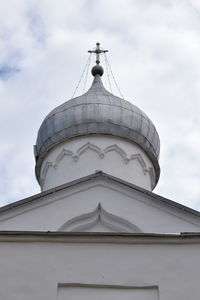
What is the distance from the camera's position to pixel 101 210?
25.0 feet

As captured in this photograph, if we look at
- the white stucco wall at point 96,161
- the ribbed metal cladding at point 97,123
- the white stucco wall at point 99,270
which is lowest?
the white stucco wall at point 99,270

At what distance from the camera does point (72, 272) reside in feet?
18.1

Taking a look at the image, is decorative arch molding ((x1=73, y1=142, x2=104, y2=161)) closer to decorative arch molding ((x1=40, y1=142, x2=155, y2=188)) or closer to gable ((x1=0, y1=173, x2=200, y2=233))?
decorative arch molding ((x1=40, y1=142, x2=155, y2=188))

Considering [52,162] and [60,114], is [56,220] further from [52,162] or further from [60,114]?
[60,114]

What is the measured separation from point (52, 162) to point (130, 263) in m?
3.83

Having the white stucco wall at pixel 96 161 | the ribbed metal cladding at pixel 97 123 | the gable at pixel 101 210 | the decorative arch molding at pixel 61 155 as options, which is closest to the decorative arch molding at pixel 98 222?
the gable at pixel 101 210

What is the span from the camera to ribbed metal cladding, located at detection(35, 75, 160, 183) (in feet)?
30.3

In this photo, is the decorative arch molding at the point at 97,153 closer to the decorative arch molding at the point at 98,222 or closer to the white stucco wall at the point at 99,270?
the decorative arch molding at the point at 98,222

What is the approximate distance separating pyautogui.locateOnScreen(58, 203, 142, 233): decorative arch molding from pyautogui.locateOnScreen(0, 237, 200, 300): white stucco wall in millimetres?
1805

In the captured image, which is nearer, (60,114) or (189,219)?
(189,219)

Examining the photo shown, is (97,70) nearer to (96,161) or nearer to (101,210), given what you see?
(96,161)

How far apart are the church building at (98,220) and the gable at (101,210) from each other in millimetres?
11

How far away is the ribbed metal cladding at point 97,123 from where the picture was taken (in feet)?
30.3

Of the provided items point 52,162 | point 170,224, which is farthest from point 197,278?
point 52,162
